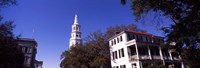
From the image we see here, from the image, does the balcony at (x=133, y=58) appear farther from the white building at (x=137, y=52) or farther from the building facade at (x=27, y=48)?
the building facade at (x=27, y=48)

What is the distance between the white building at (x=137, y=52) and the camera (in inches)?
1243

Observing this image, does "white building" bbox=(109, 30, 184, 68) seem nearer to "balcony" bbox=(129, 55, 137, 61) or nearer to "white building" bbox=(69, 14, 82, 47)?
"balcony" bbox=(129, 55, 137, 61)

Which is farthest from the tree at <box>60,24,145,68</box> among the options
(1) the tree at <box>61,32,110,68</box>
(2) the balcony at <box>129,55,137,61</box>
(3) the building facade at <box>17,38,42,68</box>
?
(3) the building facade at <box>17,38,42,68</box>

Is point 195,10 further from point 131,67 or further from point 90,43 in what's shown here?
point 90,43

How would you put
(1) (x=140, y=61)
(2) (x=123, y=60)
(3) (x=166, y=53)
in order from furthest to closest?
1. (3) (x=166, y=53)
2. (2) (x=123, y=60)
3. (1) (x=140, y=61)

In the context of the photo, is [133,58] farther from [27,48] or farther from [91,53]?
[27,48]

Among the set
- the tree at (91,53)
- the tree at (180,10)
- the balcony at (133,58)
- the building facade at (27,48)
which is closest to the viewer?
the tree at (180,10)

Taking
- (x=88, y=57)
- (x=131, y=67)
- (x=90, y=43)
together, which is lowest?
(x=131, y=67)

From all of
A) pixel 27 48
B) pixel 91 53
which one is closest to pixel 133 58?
pixel 91 53

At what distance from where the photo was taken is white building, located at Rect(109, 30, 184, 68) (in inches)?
1243

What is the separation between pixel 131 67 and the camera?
3150cm

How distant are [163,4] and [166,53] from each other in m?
23.7

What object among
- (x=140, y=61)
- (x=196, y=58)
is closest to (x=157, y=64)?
(x=140, y=61)

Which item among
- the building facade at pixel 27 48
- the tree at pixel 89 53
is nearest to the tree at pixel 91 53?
the tree at pixel 89 53
